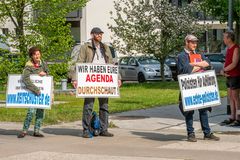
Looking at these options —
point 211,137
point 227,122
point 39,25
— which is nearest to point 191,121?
point 211,137

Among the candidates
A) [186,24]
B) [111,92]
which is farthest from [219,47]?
[111,92]

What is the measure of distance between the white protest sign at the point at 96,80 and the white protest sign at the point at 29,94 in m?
0.62

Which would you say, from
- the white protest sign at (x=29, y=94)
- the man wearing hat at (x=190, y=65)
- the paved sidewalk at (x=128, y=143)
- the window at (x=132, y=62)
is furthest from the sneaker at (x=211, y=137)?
the window at (x=132, y=62)

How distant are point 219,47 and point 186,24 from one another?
23.1 meters

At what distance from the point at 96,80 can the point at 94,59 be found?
1.34ft

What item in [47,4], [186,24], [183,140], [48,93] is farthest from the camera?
[186,24]

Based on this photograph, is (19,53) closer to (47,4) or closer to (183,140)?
(47,4)

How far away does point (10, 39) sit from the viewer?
66.9ft

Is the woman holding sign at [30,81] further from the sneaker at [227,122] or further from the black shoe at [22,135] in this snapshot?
the sneaker at [227,122]

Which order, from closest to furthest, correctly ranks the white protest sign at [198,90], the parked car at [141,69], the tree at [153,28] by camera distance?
the white protest sign at [198,90] < the tree at [153,28] < the parked car at [141,69]

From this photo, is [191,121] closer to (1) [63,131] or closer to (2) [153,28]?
(1) [63,131]

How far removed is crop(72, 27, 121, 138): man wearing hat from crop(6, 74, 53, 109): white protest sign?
0.54 meters

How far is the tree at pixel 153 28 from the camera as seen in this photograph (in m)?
30.0

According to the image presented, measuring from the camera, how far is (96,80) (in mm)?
12344
